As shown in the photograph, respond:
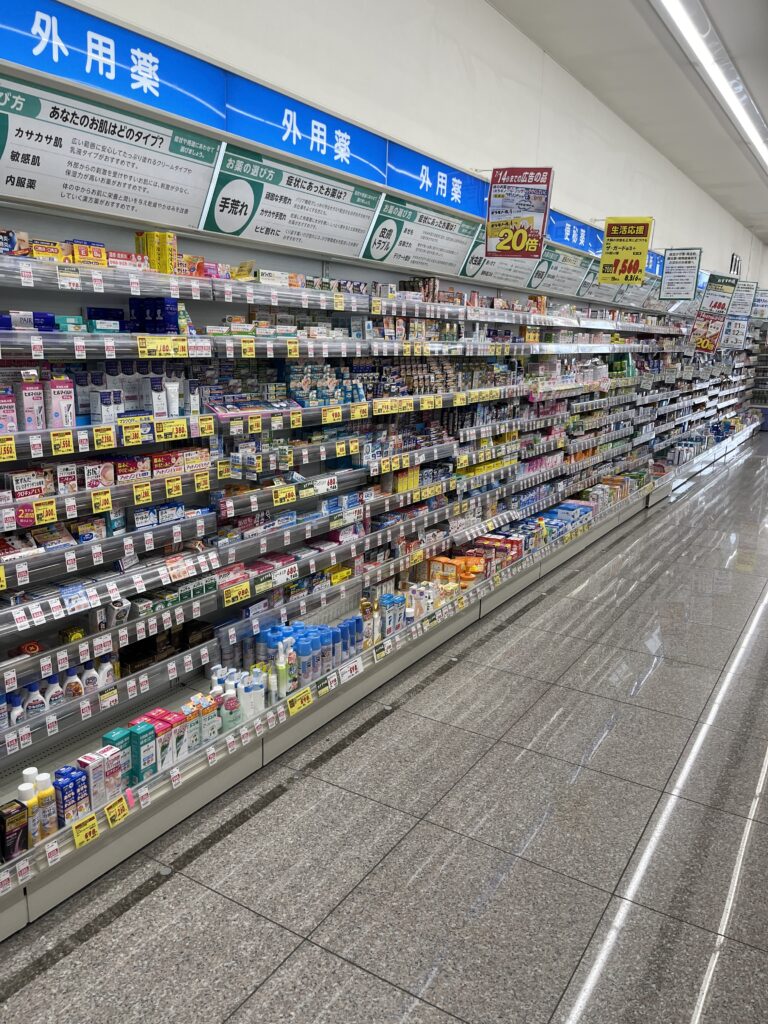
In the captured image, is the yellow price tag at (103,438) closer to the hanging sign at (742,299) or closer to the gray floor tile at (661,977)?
the gray floor tile at (661,977)

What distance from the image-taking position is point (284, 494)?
13.6 ft

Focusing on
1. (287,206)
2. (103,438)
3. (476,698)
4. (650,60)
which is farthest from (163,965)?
(650,60)

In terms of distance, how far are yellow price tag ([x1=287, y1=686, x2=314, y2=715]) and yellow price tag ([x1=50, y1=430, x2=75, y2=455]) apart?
5.60 ft

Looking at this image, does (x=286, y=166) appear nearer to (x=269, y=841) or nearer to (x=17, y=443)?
(x=17, y=443)

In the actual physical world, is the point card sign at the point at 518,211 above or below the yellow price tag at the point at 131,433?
above

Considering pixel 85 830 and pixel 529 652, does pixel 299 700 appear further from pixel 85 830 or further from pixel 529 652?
pixel 529 652

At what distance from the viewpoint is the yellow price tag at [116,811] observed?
2844 millimetres

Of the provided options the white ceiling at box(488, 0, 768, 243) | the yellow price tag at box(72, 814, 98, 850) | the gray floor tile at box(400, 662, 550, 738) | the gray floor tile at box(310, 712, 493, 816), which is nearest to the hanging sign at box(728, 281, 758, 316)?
the white ceiling at box(488, 0, 768, 243)

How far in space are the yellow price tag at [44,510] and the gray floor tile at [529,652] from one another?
315 centimetres

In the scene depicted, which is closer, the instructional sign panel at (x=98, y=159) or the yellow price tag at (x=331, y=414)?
the instructional sign panel at (x=98, y=159)

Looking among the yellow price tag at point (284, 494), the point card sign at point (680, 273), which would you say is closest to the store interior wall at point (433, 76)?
the point card sign at point (680, 273)

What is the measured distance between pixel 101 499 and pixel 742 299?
15.0 metres

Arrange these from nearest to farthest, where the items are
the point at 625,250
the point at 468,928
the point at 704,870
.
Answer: the point at 468,928
the point at 704,870
the point at 625,250

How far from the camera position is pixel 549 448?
25.3ft
